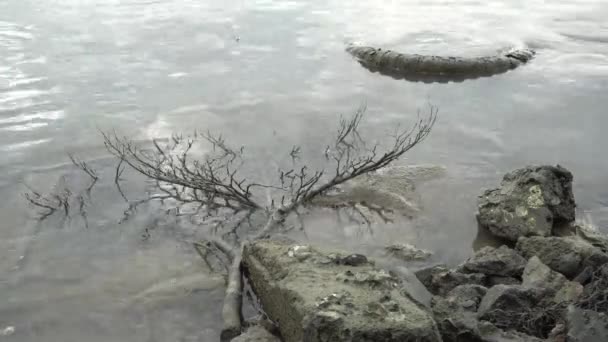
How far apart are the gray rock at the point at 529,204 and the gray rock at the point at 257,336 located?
303 cm

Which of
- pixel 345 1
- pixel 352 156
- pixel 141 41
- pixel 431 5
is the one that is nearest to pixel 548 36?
pixel 431 5

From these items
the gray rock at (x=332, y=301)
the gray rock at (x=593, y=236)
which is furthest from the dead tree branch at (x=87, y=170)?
the gray rock at (x=593, y=236)

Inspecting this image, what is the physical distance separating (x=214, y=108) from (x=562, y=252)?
19.1ft

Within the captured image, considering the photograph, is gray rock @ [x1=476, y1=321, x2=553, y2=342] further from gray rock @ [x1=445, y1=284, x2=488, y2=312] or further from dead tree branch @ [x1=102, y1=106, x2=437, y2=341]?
dead tree branch @ [x1=102, y1=106, x2=437, y2=341]

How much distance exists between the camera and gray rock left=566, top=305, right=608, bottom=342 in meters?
4.39

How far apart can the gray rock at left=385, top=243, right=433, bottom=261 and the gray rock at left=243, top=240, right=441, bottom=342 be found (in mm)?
1421

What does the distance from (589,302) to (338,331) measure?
1925mm

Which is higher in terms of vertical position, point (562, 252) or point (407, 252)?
point (562, 252)

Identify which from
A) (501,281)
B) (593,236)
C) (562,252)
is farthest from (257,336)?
(593,236)

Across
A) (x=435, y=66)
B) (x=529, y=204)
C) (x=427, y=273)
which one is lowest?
(x=427, y=273)

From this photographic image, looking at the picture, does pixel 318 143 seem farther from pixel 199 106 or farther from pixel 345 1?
pixel 345 1

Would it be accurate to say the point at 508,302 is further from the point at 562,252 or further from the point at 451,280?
the point at 562,252

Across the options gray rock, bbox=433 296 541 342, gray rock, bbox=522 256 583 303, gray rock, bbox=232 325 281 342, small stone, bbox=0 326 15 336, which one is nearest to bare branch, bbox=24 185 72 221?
small stone, bbox=0 326 15 336

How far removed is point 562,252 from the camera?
590 cm
